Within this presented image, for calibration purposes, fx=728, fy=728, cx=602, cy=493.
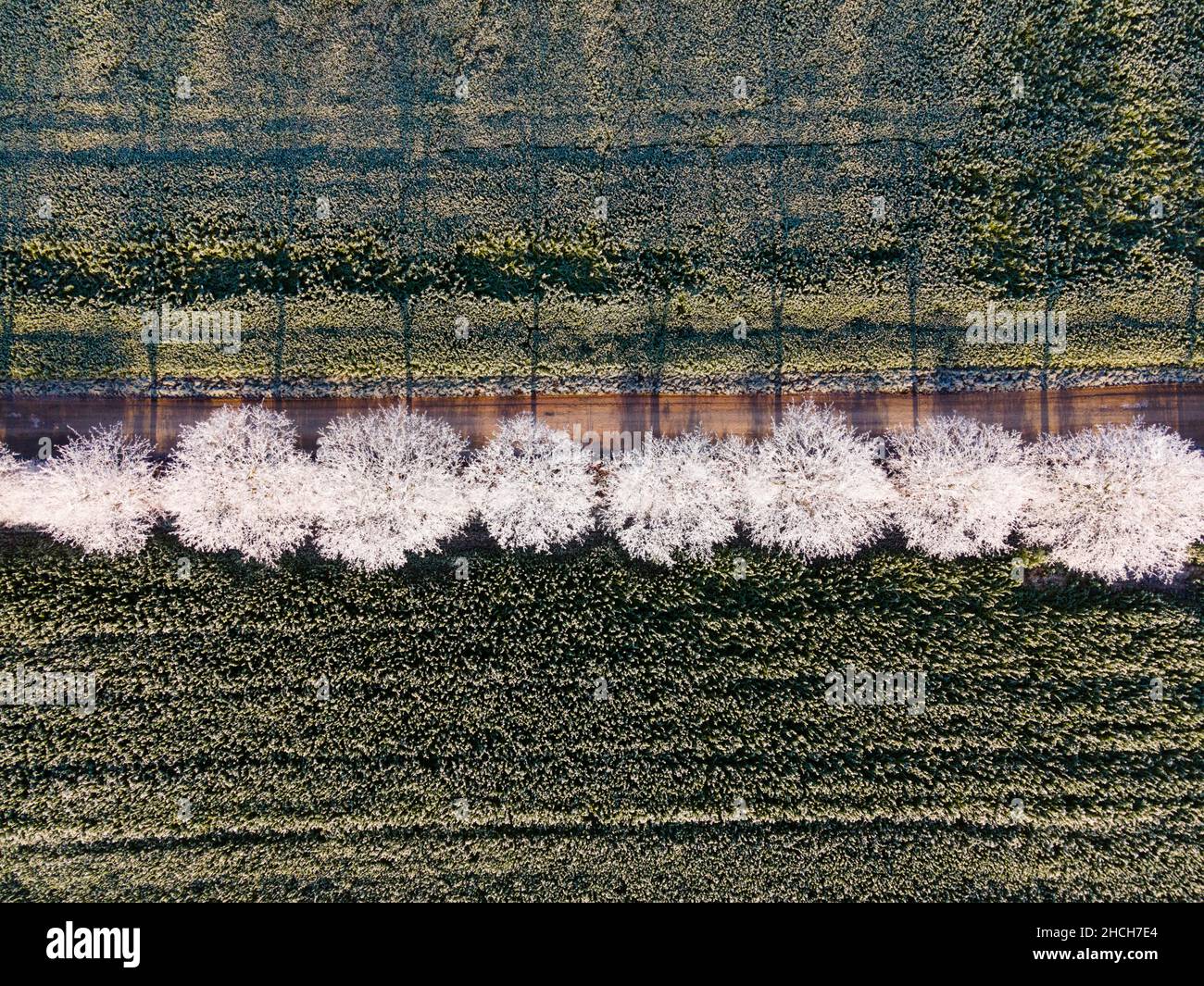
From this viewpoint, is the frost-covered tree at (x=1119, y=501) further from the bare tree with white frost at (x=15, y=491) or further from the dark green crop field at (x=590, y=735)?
the bare tree with white frost at (x=15, y=491)

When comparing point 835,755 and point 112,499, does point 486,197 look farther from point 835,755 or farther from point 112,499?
point 835,755

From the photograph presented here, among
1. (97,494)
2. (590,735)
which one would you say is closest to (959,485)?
(590,735)

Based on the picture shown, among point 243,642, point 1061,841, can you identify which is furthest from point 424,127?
point 1061,841

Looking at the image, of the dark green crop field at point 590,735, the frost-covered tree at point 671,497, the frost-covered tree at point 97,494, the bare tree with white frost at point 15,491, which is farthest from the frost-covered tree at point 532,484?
the bare tree with white frost at point 15,491

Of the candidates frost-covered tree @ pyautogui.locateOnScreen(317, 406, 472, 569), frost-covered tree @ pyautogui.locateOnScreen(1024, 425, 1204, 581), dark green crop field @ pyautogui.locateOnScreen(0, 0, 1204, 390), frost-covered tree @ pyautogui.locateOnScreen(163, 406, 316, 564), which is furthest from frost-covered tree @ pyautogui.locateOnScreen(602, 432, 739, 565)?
frost-covered tree @ pyautogui.locateOnScreen(1024, 425, 1204, 581)

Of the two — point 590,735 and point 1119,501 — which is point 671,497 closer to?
point 590,735
